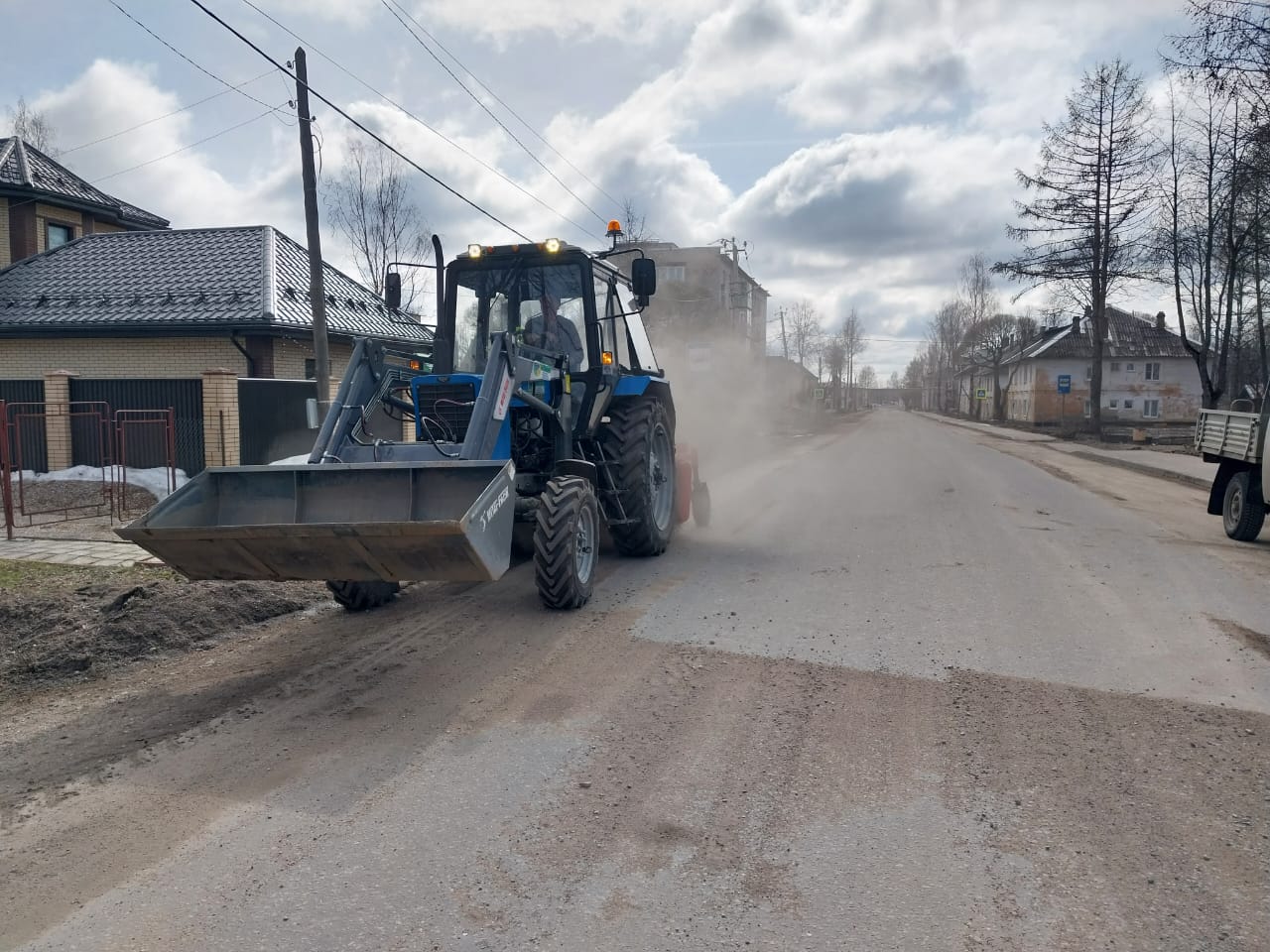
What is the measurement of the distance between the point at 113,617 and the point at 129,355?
1509 cm

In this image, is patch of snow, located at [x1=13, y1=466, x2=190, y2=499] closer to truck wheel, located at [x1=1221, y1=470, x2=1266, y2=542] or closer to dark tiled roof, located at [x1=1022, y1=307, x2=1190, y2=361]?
truck wheel, located at [x1=1221, y1=470, x2=1266, y2=542]

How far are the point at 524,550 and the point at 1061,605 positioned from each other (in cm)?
479

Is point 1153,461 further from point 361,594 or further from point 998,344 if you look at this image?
point 998,344

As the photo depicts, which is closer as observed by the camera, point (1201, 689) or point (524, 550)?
point (1201, 689)

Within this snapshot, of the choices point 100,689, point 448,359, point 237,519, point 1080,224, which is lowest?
point 100,689

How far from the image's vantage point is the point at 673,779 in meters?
4.34

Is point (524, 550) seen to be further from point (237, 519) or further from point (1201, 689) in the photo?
point (1201, 689)

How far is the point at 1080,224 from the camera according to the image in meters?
35.2

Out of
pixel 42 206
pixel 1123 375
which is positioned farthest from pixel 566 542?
pixel 1123 375

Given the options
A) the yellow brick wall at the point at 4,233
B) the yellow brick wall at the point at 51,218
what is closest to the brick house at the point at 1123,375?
the yellow brick wall at the point at 51,218

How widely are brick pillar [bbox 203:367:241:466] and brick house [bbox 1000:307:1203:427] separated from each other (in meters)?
56.3

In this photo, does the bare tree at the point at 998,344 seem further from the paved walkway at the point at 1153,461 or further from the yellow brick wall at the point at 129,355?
the yellow brick wall at the point at 129,355

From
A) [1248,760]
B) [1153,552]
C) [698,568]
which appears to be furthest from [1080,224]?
[1248,760]

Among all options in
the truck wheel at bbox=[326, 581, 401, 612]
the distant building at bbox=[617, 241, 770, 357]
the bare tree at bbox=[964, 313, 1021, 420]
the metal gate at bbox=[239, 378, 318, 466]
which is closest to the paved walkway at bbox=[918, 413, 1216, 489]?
the distant building at bbox=[617, 241, 770, 357]
